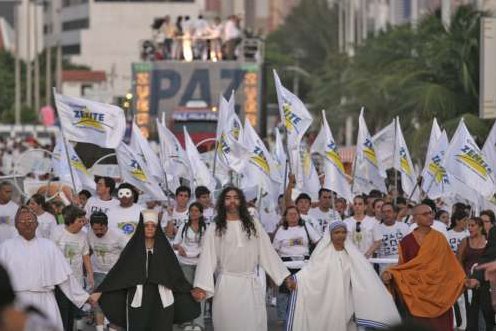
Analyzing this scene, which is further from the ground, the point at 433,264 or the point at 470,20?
the point at 470,20

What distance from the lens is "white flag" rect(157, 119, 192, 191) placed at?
A: 22461mm

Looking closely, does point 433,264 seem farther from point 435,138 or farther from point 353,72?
point 353,72

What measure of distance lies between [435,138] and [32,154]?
40.2ft

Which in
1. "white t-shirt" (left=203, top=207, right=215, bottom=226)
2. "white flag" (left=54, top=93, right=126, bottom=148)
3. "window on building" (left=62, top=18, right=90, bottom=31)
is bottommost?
"white t-shirt" (left=203, top=207, right=215, bottom=226)

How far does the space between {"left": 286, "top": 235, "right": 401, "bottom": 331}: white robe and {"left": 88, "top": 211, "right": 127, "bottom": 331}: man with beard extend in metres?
2.21

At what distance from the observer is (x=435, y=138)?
71.5ft

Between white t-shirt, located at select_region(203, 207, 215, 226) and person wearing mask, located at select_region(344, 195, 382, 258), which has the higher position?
white t-shirt, located at select_region(203, 207, 215, 226)

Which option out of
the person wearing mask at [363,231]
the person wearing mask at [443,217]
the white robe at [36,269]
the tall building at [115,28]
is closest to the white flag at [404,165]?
the person wearing mask at [443,217]

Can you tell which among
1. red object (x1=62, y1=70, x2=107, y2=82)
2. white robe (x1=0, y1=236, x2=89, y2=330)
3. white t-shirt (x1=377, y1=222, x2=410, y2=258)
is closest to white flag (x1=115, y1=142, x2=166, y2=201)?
white t-shirt (x1=377, y1=222, x2=410, y2=258)

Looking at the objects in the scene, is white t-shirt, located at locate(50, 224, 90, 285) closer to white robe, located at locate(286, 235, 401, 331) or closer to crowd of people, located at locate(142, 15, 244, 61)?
white robe, located at locate(286, 235, 401, 331)

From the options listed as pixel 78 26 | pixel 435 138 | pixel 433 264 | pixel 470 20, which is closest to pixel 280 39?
pixel 78 26

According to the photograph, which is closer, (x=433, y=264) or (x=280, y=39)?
(x=433, y=264)

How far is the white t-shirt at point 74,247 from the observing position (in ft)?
51.1

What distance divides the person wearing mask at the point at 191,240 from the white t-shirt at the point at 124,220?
1.95 feet
